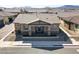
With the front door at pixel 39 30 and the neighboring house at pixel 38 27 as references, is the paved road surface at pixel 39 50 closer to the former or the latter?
the neighboring house at pixel 38 27

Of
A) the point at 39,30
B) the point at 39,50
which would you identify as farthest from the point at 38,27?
the point at 39,50

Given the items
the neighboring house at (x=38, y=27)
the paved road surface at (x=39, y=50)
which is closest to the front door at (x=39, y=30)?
the neighboring house at (x=38, y=27)

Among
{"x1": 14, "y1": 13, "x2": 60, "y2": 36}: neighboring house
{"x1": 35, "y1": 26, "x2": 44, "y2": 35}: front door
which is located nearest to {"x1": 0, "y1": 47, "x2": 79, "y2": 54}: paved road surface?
{"x1": 14, "y1": 13, "x2": 60, "y2": 36}: neighboring house

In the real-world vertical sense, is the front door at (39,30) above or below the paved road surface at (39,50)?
above

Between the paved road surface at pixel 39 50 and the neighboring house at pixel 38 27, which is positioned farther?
the neighboring house at pixel 38 27

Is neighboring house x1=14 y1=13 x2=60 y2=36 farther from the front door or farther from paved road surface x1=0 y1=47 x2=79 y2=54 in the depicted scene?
paved road surface x1=0 y1=47 x2=79 y2=54

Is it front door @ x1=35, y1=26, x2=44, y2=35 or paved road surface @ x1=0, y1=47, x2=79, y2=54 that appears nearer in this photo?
paved road surface @ x1=0, y1=47, x2=79, y2=54

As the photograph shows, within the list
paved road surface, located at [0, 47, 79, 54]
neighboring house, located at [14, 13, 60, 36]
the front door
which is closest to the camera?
paved road surface, located at [0, 47, 79, 54]

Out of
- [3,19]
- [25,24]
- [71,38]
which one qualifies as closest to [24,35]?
[25,24]

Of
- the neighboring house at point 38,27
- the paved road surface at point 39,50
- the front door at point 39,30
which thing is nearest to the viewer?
the paved road surface at point 39,50

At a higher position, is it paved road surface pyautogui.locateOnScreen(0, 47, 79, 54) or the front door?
the front door

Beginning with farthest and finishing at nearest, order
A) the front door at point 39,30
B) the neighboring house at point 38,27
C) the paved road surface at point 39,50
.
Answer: the front door at point 39,30
the neighboring house at point 38,27
the paved road surface at point 39,50

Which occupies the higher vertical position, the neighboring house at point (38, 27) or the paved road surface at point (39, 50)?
the neighboring house at point (38, 27)
